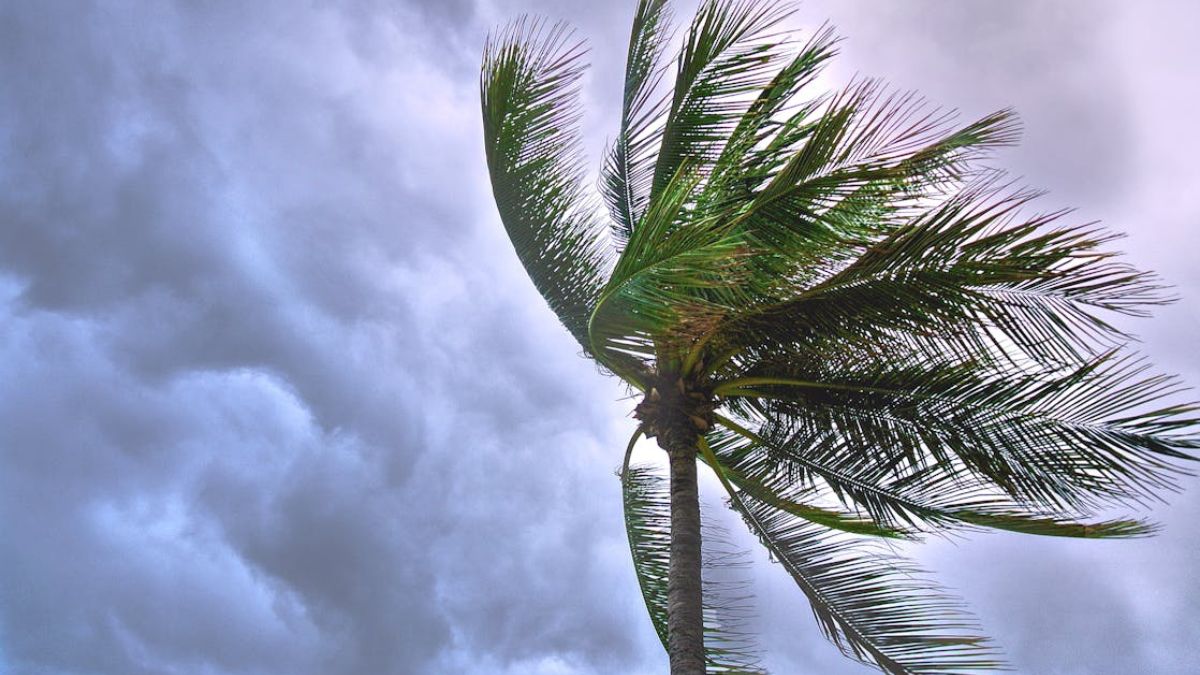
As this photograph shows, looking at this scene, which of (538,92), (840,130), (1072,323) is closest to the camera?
(840,130)

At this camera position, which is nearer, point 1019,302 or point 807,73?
point 1019,302

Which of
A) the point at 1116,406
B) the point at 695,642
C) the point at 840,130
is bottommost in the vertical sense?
the point at 695,642

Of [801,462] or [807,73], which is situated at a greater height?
[807,73]

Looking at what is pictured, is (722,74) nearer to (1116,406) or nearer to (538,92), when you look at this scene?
(538,92)

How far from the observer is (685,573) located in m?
7.16

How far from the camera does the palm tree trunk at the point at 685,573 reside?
6738mm

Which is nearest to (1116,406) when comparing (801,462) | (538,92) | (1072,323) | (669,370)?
(1072,323)

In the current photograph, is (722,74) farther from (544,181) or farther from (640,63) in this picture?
(544,181)

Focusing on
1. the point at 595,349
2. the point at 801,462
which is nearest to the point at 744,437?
the point at 801,462

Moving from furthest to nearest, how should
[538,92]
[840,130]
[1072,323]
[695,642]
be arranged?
[538,92], [695,642], [1072,323], [840,130]

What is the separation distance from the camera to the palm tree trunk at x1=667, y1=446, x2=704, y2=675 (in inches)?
265

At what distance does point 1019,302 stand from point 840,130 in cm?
184

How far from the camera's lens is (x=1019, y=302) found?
250 inches

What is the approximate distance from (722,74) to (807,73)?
0.76 meters
